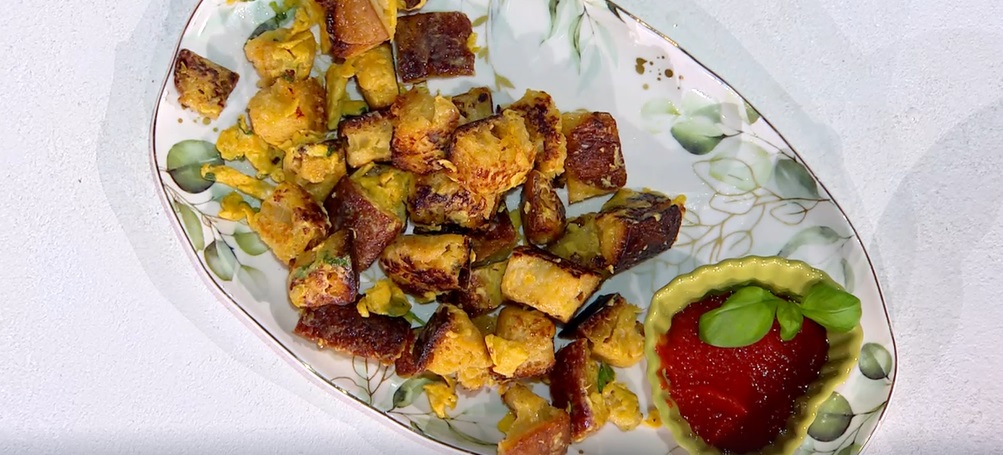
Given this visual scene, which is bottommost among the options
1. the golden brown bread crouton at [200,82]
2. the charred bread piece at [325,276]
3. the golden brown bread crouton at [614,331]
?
the golden brown bread crouton at [614,331]

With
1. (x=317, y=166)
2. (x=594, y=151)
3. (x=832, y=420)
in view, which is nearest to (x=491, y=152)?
(x=594, y=151)

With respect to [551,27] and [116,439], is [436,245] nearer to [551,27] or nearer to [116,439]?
[551,27]

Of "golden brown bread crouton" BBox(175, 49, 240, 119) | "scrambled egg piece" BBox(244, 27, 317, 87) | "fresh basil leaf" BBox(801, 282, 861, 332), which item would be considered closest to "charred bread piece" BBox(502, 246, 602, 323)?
"fresh basil leaf" BBox(801, 282, 861, 332)

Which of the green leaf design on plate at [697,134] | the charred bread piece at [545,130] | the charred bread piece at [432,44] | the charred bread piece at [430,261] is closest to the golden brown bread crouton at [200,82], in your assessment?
the charred bread piece at [432,44]


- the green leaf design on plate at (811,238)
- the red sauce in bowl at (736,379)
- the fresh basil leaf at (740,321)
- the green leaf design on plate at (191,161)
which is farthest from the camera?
the green leaf design on plate at (811,238)

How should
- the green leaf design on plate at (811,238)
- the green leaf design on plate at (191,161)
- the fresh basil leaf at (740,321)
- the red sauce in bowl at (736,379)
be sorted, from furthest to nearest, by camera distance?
1. the green leaf design on plate at (811,238)
2. the green leaf design on plate at (191,161)
3. the red sauce in bowl at (736,379)
4. the fresh basil leaf at (740,321)

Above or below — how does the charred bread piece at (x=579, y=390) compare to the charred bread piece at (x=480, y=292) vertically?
below

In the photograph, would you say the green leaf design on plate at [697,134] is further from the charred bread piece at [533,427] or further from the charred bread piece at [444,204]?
the charred bread piece at [533,427]
